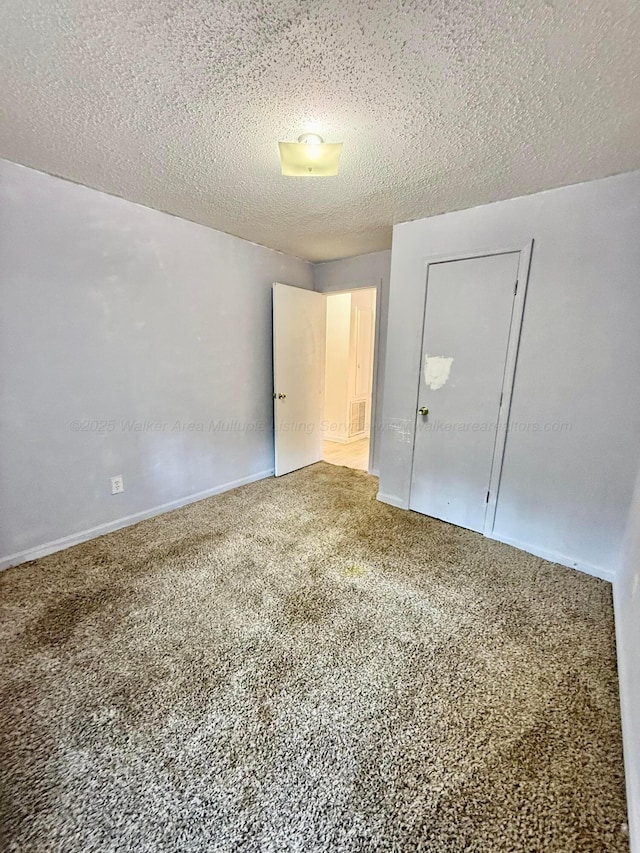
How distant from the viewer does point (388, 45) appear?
3.86 feet

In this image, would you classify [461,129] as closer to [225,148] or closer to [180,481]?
[225,148]

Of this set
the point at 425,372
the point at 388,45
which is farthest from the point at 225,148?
the point at 425,372

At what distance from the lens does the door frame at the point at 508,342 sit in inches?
90.2

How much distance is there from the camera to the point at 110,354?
2.50 meters

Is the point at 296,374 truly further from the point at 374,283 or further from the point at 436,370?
the point at 436,370

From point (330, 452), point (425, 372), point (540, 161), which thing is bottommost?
point (330, 452)

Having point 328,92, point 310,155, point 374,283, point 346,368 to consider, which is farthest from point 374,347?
point 328,92

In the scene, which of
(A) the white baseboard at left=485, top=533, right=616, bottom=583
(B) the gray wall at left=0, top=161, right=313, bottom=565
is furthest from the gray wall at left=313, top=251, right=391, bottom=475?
(A) the white baseboard at left=485, top=533, right=616, bottom=583

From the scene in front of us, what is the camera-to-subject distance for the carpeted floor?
1.03m

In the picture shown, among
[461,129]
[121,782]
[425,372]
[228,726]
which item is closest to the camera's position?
[121,782]

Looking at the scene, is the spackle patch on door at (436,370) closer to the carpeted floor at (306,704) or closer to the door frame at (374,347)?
the door frame at (374,347)

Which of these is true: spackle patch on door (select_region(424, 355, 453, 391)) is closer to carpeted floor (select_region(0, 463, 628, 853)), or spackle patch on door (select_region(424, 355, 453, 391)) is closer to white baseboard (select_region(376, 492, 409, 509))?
white baseboard (select_region(376, 492, 409, 509))

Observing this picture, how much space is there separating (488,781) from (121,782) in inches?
46.9

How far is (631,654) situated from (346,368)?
13.8ft
